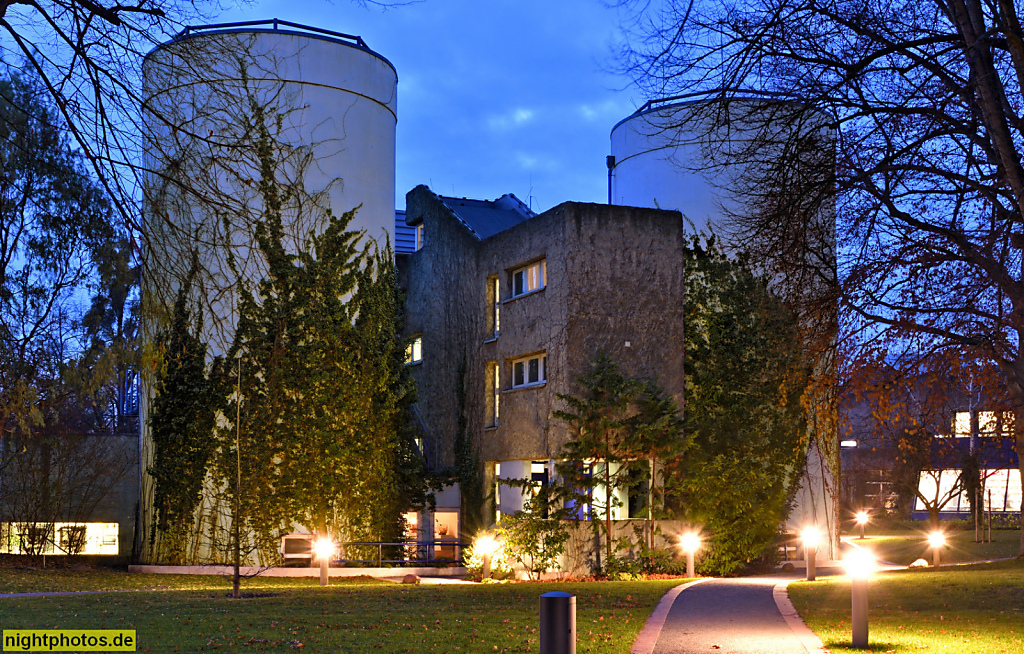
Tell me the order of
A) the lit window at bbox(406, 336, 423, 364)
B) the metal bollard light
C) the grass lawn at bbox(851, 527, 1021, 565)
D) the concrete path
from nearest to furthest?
the metal bollard light → the concrete path → the grass lawn at bbox(851, 527, 1021, 565) → the lit window at bbox(406, 336, 423, 364)

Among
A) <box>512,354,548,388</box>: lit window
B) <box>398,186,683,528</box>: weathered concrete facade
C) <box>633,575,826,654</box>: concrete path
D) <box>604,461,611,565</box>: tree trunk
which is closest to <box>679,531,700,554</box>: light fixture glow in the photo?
<box>604,461,611,565</box>: tree trunk

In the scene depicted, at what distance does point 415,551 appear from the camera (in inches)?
1117

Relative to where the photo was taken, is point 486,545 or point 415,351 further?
point 415,351

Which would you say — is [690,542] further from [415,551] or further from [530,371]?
[415,551]

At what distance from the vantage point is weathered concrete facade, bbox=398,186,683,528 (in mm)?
25188

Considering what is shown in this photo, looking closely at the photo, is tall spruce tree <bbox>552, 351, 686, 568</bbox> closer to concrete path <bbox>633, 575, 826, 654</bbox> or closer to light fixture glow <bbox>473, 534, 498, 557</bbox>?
light fixture glow <bbox>473, 534, 498, 557</bbox>

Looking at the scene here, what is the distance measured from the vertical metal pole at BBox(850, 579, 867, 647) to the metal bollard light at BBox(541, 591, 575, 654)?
15.3ft

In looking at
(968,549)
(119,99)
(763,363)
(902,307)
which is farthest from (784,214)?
(968,549)

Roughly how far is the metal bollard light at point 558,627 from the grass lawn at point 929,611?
4571mm

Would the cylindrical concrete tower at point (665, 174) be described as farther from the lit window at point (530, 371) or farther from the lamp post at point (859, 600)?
the lamp post at point (859, 600)

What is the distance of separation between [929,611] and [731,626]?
3.76m

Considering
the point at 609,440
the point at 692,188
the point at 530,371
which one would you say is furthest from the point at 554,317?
the point at 692,188

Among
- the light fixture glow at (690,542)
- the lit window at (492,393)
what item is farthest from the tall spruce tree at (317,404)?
the light fixture glow at (690,542)

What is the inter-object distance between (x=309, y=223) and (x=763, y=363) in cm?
1236
